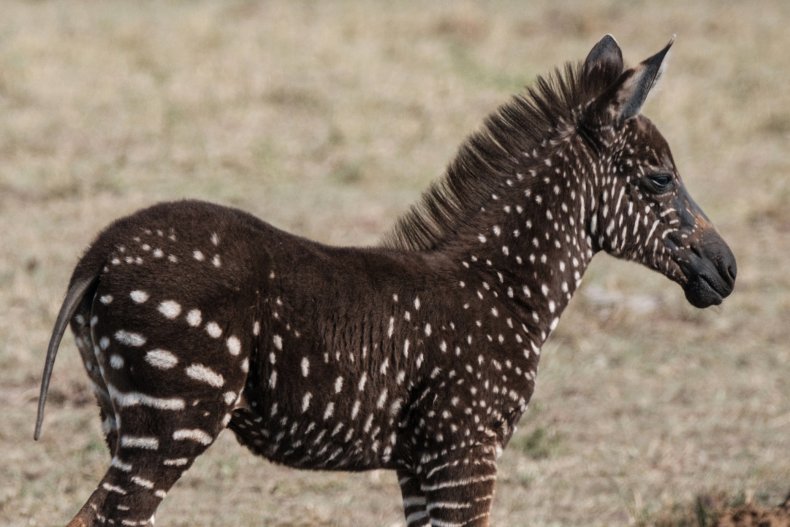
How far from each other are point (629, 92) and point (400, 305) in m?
1.51

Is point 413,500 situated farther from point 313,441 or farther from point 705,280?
point 705,280

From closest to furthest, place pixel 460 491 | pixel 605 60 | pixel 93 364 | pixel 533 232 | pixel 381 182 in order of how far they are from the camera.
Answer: pixel 93 364
pixel 460 491
pixel 533 232
pixel 605 60
pixel 381 182

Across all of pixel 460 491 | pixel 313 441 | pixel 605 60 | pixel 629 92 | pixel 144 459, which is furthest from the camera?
pixel 605 60

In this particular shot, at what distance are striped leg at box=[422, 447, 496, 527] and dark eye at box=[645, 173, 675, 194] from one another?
5.14ft

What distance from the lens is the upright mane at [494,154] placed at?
6207 millimetres

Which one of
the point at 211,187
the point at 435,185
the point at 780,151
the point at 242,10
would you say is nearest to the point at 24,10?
the point at 242,10

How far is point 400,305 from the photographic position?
569 centimetres

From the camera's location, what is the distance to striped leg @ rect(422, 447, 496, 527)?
564 centimetres

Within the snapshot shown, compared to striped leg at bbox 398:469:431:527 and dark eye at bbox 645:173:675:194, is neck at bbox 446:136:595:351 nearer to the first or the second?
dark eye at bbox 645:173:675:194

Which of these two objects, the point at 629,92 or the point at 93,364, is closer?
the point at 93,364

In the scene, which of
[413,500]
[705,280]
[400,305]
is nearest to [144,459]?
[400,305]

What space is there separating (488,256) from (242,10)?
16.3m

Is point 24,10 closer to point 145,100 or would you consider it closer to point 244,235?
point 145,100

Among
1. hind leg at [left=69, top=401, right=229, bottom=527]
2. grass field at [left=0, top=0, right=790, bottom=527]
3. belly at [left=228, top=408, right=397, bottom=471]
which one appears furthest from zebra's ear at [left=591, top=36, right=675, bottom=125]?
grass field at [left=0, top=0, right=790, bottom=527]
